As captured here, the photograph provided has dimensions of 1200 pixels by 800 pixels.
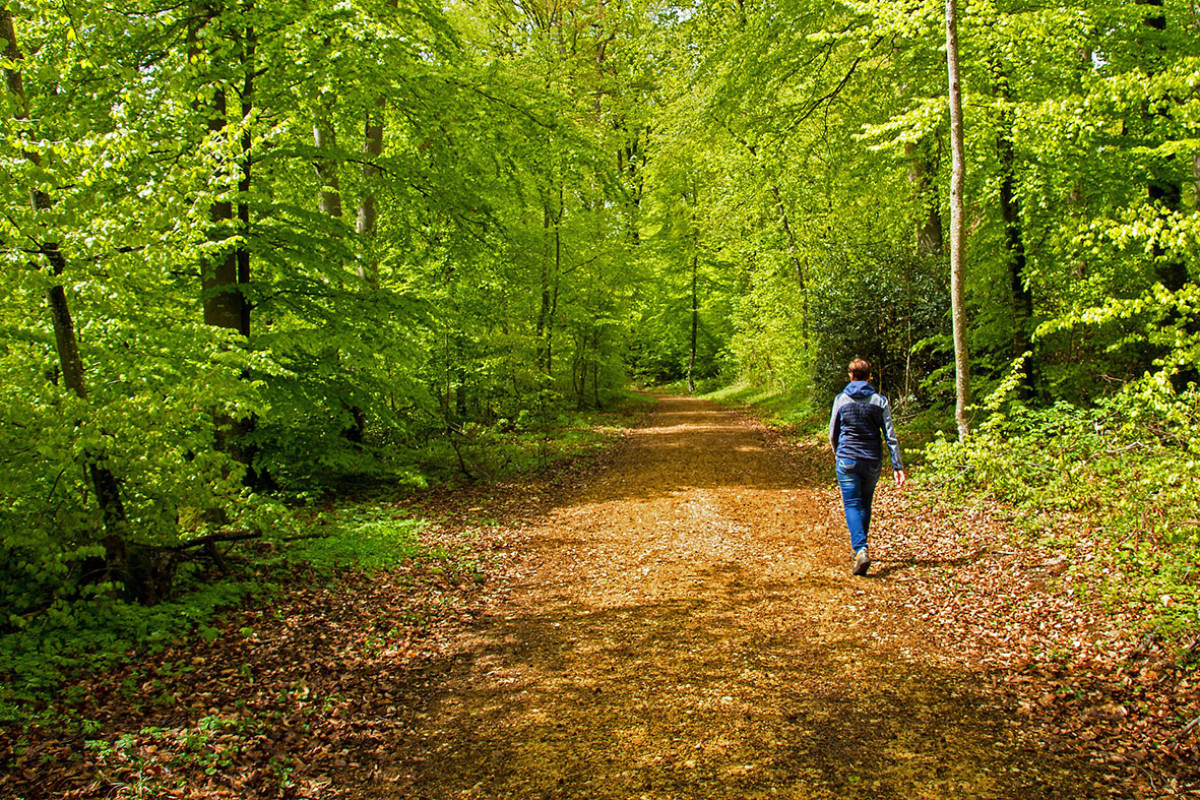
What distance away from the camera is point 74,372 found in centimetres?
447

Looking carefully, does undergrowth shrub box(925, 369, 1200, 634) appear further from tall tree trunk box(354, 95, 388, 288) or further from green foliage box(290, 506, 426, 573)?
tall tree trunk box(354, 95, 388, 288)

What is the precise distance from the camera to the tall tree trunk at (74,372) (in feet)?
14.0

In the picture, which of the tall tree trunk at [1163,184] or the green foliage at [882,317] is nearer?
the tall tree trunk at [1163,184]

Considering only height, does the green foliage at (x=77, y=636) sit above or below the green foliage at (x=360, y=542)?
above

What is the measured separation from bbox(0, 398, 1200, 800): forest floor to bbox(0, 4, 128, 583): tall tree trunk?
3.15ft

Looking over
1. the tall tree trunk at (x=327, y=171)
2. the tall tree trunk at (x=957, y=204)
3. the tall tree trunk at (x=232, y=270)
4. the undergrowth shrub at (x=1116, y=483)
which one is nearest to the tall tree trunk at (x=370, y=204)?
the tall tree trunk at (x=327, y=171)

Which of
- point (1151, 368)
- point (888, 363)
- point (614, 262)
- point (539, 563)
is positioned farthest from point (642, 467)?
point (614, 262)

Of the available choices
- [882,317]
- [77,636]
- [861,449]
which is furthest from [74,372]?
Answer: [882,317]

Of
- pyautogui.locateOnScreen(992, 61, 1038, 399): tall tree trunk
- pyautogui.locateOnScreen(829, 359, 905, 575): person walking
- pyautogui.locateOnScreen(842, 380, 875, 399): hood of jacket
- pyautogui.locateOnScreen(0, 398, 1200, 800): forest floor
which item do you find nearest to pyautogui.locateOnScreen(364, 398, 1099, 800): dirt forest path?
pyautogui.locateOnScreen(0, 398, 1200, 800): forest floor

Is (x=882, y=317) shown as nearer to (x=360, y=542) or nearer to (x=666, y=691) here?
(x=360, y=542)

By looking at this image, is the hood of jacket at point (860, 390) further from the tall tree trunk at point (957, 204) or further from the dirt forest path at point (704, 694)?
the tall tree trunk at point (957, 204)

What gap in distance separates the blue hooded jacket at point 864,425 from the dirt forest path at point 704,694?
115cm

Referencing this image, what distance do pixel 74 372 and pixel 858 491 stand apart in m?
6.69

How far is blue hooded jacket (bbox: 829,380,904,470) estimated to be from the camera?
631cm
